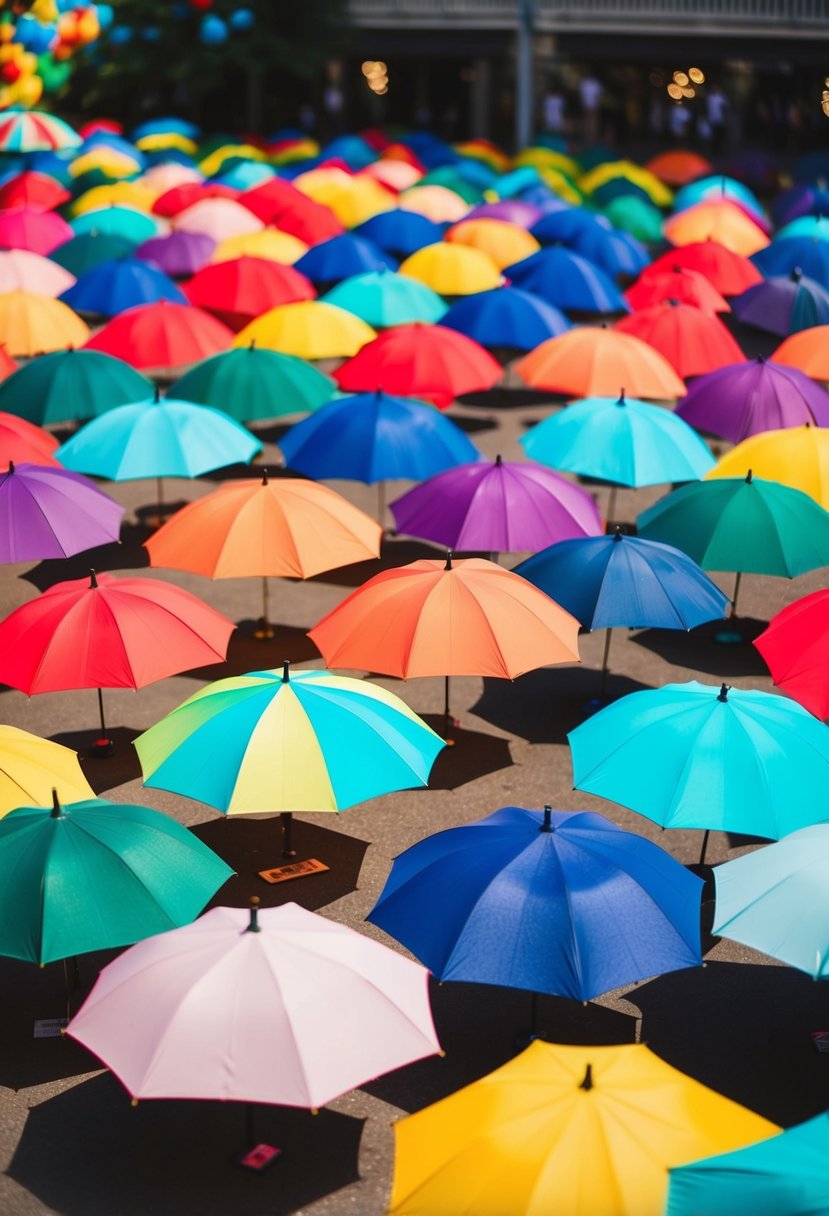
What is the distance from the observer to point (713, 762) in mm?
8422

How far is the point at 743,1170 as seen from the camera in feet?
17.3

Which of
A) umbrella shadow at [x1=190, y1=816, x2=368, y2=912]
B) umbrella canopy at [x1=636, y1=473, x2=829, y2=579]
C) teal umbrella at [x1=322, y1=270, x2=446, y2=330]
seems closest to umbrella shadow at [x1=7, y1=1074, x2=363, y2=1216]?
umbrella shadow at [x1=190, y1=816, x2=368, y2=912]

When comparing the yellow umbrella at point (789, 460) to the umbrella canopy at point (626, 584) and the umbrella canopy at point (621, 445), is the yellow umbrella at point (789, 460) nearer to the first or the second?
the umbrella canopy at point (621, 445)

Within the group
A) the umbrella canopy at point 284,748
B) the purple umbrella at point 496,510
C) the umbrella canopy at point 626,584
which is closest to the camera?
the umbrella canopy at point 284,748

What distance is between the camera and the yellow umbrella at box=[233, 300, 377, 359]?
17.1m

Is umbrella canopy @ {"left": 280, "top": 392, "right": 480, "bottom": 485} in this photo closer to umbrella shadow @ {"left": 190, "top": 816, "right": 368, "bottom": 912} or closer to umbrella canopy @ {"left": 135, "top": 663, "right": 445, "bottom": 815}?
umbrella shadow @ {"left": 190, "top": 816, "right": 368, "bottom": 912}

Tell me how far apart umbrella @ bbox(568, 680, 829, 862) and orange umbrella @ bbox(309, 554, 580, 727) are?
1.24 metres

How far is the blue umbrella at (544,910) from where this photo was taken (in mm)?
6934

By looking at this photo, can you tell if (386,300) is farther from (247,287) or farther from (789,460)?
(789,460)

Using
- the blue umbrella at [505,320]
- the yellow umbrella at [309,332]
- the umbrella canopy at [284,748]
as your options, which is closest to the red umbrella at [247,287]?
the yellow umbrella at [309,332]

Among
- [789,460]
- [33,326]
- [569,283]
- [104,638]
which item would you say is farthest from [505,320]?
[104,638]

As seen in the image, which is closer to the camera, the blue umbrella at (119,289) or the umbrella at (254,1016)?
the umbrella at (254,1016)

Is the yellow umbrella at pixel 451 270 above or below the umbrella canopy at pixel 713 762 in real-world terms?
above

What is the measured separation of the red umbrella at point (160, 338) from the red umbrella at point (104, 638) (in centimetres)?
698
